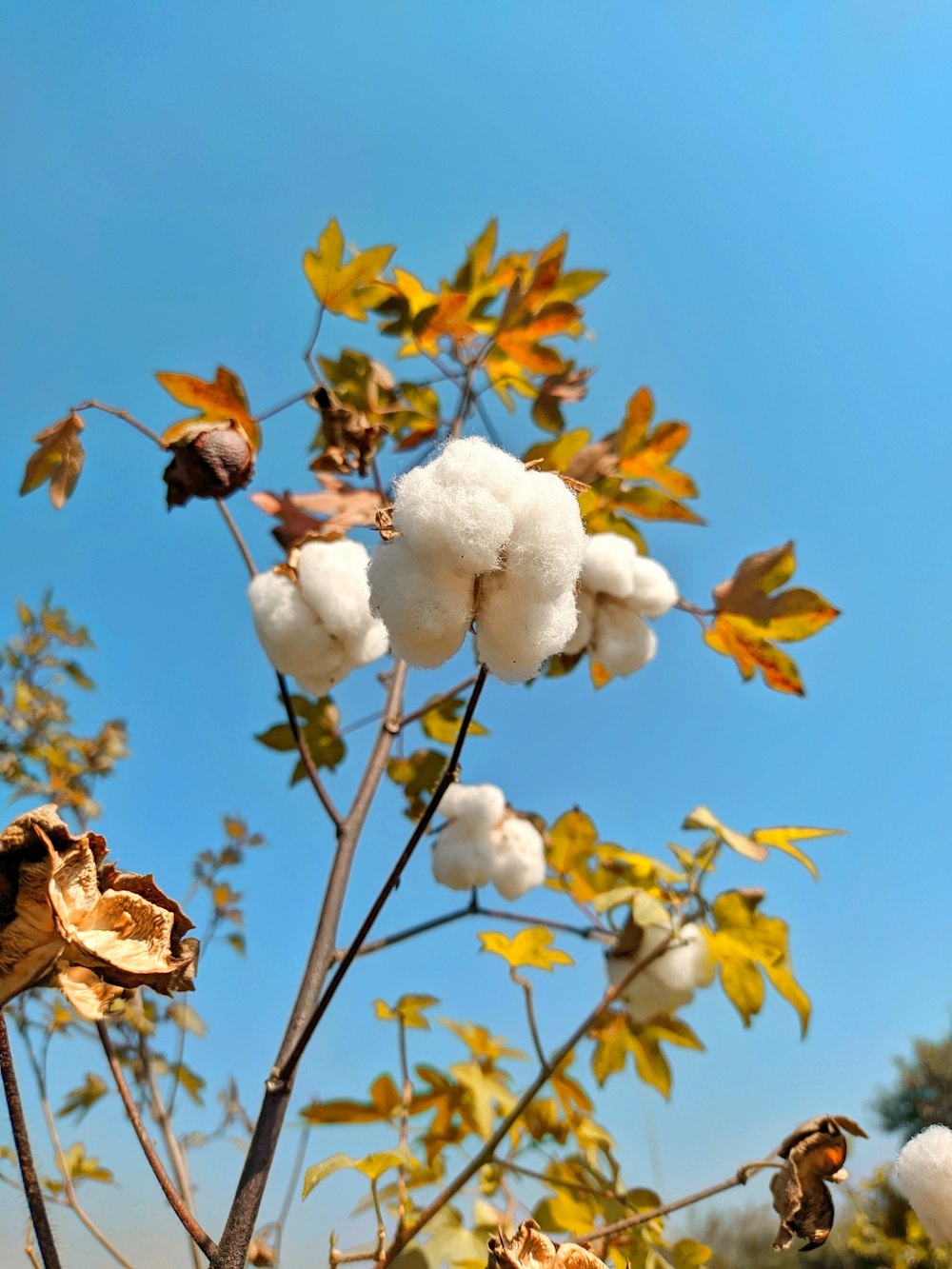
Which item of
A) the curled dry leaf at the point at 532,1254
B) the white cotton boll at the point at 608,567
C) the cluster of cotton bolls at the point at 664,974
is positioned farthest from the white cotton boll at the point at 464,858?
the curled dry leaf at the point at 532,1254

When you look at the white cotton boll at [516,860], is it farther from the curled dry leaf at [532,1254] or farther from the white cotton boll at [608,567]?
the curled dry leaf at [532,1254]

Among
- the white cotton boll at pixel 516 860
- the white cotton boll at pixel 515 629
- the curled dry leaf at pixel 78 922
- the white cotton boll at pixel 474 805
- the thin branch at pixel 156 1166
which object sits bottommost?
the thin branch at pixel 156 1166

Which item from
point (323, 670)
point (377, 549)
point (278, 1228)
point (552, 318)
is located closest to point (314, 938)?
point (323, 670)

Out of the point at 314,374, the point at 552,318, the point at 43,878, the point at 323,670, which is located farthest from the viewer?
the point at 552,318

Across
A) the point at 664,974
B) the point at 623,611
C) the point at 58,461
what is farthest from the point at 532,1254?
the point at 58,461

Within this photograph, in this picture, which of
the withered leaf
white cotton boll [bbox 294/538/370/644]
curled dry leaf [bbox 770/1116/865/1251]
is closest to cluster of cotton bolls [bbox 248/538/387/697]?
white cotton boll [bbox 294/538/370/644]

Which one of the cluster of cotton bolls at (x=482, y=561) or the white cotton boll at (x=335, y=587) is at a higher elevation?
the white cotton boll at (x=335, y=587)

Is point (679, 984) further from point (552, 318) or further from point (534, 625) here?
point (552, 318)
